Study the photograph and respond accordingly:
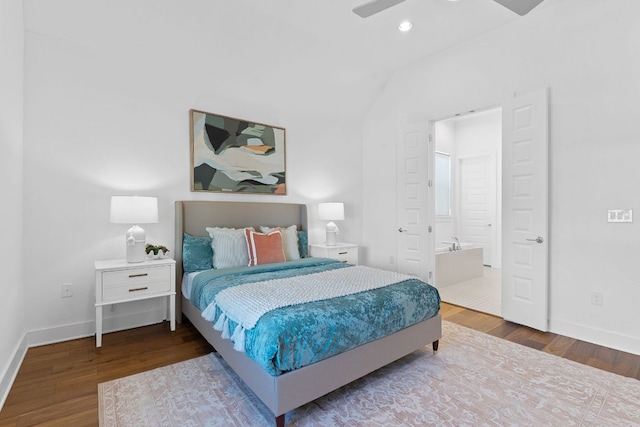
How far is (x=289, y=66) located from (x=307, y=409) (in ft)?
11.1

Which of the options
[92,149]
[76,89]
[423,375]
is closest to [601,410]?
[423,375]

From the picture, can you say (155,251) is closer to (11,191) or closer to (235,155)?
(11,191)

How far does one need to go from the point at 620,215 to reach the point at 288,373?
296cm

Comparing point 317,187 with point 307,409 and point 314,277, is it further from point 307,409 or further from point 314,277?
point 307,409

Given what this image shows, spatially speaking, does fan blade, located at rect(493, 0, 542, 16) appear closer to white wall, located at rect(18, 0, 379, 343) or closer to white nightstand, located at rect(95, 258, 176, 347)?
white wall, located at rect(18, 0, 379, 343)

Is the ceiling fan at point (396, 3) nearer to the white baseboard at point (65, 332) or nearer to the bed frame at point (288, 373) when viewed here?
the bed frame at point (288, 373)

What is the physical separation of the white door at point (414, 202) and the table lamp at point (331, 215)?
0.86 meters

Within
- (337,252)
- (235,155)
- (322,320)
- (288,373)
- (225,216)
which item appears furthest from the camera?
(337,252)

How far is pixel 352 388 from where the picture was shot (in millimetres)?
2074

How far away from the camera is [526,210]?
10.4 ft

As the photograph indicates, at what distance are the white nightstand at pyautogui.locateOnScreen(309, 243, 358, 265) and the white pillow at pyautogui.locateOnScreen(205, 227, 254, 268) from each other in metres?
1.18

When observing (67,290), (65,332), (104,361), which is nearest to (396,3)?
(104,361)

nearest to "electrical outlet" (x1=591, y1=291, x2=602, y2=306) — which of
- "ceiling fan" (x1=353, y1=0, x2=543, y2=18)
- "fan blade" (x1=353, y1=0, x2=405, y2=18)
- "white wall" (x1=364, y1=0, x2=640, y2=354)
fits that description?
"white wall" (x1=364, y1=0, x2=640, y2=354)

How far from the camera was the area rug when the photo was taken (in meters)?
1.76
